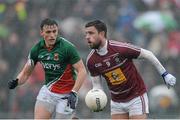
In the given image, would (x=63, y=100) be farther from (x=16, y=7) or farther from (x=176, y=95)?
(x=16, y=7)

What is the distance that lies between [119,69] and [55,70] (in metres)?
1.03

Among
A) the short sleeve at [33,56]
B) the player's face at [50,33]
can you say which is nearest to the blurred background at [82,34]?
the short sleeve at [33,56]

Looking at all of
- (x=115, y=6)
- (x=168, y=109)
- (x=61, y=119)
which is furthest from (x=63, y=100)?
(x=115, y=6)

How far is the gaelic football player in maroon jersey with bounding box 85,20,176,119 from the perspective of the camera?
10.2m

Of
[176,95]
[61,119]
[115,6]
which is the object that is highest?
[115,6]

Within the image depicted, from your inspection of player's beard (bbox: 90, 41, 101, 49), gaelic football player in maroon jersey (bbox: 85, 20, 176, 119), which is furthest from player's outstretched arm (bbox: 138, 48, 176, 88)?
player's beard (bbox: 90, 41, 101, 49)

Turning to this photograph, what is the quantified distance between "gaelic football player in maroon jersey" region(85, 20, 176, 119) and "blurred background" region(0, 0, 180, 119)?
4.01 m

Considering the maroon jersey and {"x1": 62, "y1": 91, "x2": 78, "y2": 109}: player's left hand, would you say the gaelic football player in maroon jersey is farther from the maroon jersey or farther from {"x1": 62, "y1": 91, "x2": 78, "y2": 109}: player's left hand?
{"x1": 62, "y1": 91, "x2": 78, "y2": 109}: player's left hand

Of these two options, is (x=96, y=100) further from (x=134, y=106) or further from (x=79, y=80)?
(x=134, y=106)

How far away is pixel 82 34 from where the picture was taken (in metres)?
15.6

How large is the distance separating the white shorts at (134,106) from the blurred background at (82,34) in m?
3.95

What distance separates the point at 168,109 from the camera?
14.7 meters

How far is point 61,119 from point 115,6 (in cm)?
564

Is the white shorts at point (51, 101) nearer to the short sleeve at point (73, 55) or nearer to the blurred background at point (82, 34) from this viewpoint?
the short sleeve at point (73, 55)
